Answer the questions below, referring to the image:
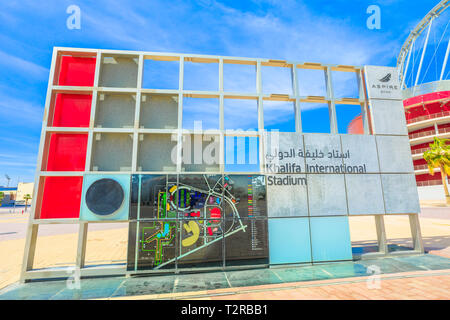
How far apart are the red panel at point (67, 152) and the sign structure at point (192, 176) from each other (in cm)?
5

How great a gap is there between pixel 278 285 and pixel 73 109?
1188 centimetres

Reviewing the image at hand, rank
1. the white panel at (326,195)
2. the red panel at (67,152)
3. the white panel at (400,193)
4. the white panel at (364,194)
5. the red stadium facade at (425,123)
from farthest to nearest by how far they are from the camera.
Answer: the red stadium facade at (425,123) < the white panel at (400,193) < the white panel at (364,194) < the white panel at (326,195) < the red panel at (67,152)

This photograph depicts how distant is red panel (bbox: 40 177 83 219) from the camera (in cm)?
A: 938

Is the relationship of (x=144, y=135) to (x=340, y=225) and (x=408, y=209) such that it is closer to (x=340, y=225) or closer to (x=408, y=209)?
(x=340, y=225)

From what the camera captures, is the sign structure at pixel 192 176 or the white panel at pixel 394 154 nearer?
the sign structure at pixel 192 176

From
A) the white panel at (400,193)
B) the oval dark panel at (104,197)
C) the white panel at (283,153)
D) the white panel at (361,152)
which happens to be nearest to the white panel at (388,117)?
the white panel at (361,152)

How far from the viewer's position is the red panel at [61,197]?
938 centimetres

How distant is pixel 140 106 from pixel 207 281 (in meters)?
8.39

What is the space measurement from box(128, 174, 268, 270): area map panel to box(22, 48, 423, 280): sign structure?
44mm

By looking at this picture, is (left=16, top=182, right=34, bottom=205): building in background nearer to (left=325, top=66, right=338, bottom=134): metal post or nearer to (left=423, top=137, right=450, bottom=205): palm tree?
(left=325, top=66, right=338, bottom=134): metal post

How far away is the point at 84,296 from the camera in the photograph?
7293 millimetres

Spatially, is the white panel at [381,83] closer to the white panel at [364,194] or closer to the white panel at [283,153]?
the white panel at [364,194]

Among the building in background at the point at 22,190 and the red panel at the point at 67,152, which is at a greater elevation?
the building in background at the point at 22,190

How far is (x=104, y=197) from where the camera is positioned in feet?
30.5
